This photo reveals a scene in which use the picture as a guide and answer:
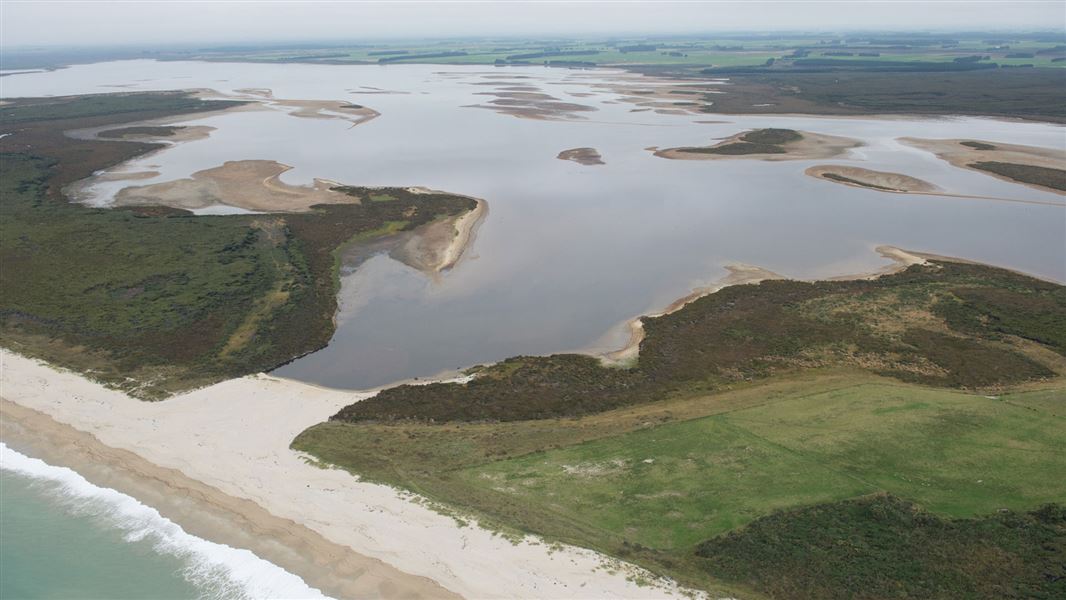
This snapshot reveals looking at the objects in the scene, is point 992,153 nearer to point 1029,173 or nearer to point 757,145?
point 1029,173

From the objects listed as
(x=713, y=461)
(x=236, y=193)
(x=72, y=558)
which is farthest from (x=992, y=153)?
(x=72, y=558)

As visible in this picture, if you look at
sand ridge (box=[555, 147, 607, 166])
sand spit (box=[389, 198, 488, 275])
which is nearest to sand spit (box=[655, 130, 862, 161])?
sand ridge (box=[555, 147, 607, 166])

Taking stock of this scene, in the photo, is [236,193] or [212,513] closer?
[212,513]

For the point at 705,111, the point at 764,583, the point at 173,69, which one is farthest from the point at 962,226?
the point at 173,69

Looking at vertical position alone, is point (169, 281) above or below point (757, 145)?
below

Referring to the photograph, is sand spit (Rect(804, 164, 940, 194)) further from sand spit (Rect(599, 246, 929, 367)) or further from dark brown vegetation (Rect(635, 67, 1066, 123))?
dark brown vegetation (Rect(635, 67, 1066, 123))

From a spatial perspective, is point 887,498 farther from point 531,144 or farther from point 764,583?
point 531,144
